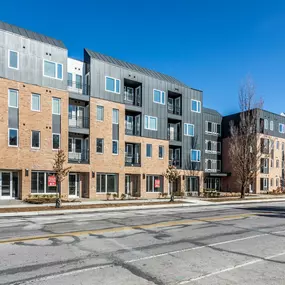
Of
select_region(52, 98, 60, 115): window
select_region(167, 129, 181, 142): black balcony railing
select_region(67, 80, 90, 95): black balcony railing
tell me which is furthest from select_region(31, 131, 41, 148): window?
select_region(167, 129, 181, 142): black balcony railing

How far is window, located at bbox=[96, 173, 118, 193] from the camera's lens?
28.9 metres

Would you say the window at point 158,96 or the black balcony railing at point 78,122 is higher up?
the window at point 158,96

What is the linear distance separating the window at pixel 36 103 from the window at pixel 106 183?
8355 mm

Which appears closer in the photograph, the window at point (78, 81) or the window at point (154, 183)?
the window at point (78, 81)

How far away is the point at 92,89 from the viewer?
94.5 feet

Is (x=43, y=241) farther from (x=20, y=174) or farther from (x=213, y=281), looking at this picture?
(x=20, y=174)

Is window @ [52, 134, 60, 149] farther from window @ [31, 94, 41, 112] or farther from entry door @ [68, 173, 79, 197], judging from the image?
entry door @ [68, 173, 79, 197]

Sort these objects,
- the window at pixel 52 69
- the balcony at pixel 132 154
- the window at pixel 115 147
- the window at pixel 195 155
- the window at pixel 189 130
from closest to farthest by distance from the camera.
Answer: the window at pixel 52 69 < the window at pixel 115 147 < the balcony at pixel 132 154 < the window at pixel 189 130 < the window at pixel 195 155

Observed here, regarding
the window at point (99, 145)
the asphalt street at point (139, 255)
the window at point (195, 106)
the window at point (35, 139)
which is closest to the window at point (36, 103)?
the window at point (35, 139)

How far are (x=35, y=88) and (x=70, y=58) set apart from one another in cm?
562

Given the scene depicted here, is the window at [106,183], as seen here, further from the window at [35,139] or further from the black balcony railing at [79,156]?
the window at [35,139]

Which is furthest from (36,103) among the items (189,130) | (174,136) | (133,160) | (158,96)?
(189,130)

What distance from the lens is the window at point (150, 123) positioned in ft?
109

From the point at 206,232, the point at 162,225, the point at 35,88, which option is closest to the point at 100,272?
the point at 206,232
